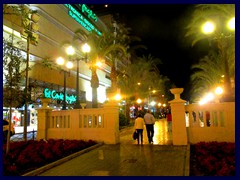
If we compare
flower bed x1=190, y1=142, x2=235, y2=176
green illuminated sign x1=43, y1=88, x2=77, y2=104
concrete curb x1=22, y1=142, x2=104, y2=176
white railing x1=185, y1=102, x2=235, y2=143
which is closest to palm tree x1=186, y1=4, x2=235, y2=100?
white railing x1=185, y1=102, x2=235, y2=143

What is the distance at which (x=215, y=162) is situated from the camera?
761cm

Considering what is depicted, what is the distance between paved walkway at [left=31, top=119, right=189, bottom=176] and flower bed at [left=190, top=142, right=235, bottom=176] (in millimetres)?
307

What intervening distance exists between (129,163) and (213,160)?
269 cm

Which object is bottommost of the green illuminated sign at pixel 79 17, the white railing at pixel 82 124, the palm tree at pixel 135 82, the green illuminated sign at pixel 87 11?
the white railing at pixel 82 124

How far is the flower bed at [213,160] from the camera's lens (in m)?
6.96

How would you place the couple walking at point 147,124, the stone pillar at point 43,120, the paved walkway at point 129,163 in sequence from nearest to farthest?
the paved walkway at point 129,163 < the couple walking at point 147,124 < the stone pillar at point 43,120

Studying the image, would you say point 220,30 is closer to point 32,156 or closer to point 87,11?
point 32,156

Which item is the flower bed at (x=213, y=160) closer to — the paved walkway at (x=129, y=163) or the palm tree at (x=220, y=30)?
the paved walkway at (x=129, y=163)

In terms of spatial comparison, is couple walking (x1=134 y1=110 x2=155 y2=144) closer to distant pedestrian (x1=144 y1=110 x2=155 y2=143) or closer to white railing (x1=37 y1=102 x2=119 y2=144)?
distant pedestrian (x1=144 y1=110 x2=155 y2=143)

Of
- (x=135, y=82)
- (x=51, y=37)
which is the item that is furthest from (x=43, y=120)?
(x=135, y=82)

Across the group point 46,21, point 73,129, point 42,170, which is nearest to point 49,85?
point 46,21

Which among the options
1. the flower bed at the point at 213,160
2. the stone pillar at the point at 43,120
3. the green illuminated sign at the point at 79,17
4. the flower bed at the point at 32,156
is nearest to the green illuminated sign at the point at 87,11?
the green illuminated sign at the point at 79,17

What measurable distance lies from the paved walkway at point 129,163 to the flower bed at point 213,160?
1.01 feet

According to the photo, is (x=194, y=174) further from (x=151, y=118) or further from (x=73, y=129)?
(x=73, y=129)
